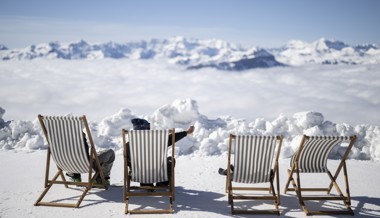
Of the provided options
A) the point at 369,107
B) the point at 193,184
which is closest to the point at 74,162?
the point at 193,184

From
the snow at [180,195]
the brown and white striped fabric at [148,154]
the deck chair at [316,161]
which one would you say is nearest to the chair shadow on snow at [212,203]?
the snow at [180,195]

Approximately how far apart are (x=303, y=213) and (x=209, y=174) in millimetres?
2036

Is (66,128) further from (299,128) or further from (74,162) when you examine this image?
(299,128)

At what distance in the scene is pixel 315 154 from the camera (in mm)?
4527

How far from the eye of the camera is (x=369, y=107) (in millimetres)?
92438

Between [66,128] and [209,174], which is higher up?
[66,128]

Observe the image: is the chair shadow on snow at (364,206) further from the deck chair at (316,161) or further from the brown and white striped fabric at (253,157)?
the brown and white striped fabric at (253,157)

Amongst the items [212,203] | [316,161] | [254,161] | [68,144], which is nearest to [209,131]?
[212,203]

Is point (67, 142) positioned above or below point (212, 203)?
above

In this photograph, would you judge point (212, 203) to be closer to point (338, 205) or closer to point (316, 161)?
point (316, 161)

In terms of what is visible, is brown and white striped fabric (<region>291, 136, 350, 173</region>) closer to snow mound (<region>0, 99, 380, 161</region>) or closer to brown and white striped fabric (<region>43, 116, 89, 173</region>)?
brown and white striped fabric (<region>43, 116, 89, 173</region>)

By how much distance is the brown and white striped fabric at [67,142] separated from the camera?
4.25 meters

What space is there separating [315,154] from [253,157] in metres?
0.88

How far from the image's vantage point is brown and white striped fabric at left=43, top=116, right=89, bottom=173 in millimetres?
4250
